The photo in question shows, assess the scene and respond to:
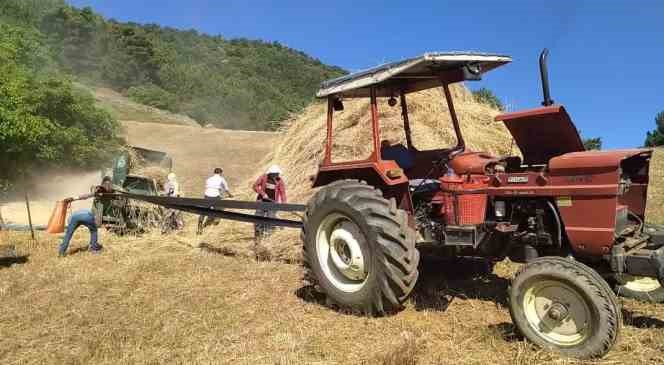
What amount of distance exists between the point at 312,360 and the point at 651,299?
9.25 feet

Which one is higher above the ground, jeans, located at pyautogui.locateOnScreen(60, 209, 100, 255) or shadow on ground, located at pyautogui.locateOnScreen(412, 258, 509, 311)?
jeans, located at pyautogui.locateOnScreen(60, 209, 100, 255)

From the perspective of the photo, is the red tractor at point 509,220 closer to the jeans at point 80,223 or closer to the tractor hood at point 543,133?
the tractor hood at point 543,133

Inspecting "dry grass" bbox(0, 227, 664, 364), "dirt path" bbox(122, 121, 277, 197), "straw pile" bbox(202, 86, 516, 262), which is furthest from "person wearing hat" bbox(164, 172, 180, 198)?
"dry grass" bbox(0, 227, 664, 364)

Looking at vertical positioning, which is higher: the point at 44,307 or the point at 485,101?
the point at 485,101

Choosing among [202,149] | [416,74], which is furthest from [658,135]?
[416,74]

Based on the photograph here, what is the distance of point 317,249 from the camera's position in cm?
501

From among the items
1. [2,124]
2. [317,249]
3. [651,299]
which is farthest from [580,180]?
[2,124]

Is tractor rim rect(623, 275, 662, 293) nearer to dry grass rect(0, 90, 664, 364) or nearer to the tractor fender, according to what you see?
dry grass rect(0, 90, 664, 364)

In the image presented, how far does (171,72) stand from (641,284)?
219 ft

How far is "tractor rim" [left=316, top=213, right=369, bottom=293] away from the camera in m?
4.66

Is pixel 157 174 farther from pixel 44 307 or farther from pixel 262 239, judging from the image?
pixel 44 307

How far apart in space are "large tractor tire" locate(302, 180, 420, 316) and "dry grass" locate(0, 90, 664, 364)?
21 cm

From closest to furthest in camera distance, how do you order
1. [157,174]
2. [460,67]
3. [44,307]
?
[460,67] → [44,307] → [157,174]

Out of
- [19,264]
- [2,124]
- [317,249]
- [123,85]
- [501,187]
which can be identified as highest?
[123,85]
